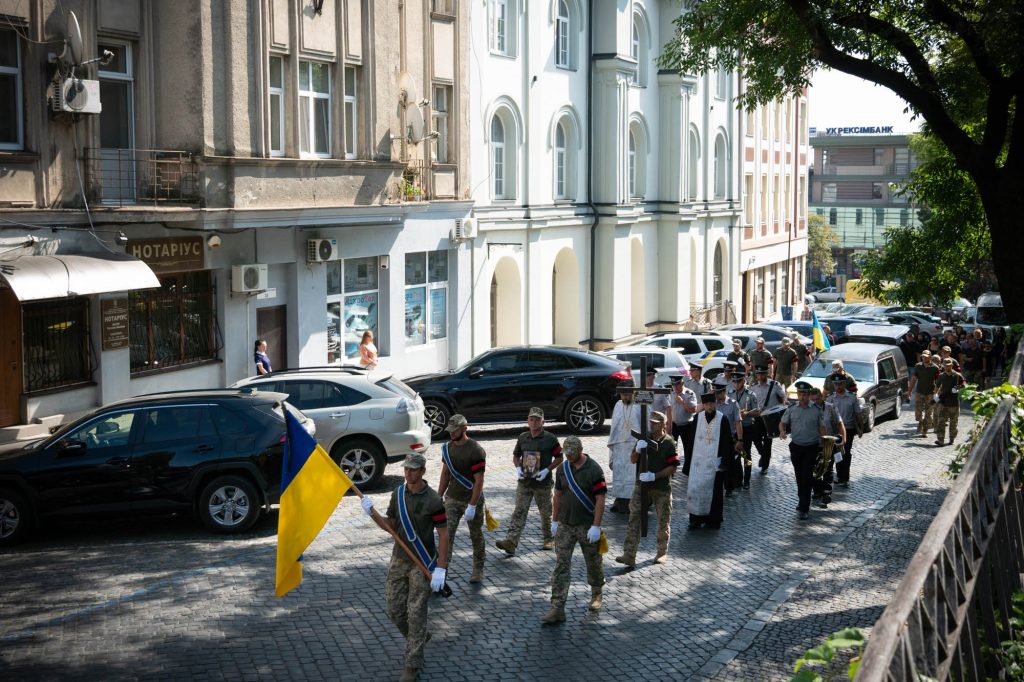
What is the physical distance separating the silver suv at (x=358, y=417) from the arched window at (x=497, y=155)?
51.4ft

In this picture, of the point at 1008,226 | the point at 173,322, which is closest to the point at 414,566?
the point at 1008,226

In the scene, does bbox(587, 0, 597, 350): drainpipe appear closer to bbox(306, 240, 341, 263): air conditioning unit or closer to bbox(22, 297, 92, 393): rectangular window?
bbox(306, 240, 341, 263): air conditioning unit

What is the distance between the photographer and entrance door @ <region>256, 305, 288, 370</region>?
75.3ft

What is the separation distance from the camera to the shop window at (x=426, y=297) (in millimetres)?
27625

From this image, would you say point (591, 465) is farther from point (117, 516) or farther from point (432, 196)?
point (432, 196)

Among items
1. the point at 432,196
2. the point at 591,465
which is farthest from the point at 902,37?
the point at 432,196

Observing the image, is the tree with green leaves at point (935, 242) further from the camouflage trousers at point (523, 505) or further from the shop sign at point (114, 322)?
the shop sign at point (114, 322)

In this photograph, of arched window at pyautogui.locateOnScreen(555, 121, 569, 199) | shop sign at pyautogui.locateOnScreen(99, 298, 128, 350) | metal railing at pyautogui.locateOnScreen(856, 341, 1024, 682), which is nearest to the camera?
metal railing at pyautogui.locateOnScreen(856, 341, 1024, 682)

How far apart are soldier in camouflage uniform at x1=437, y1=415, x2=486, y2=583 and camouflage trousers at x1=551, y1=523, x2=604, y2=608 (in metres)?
1.23

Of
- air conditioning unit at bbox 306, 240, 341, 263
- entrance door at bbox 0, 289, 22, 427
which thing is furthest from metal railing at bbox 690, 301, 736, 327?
entrance door at bbox 0, 289, 22, 427

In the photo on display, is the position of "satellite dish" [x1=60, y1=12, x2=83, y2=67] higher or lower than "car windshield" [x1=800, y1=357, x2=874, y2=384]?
higher

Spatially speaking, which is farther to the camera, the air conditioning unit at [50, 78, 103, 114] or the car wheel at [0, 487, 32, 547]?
the air conditioning unit at [50, 78, 103, 114]

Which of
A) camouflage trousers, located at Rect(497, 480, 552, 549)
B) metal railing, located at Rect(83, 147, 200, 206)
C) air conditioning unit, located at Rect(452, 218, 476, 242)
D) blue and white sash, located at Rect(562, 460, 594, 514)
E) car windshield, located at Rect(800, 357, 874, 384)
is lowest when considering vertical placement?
camouflage trousers, located at Rect(497, 480, 552, 549)

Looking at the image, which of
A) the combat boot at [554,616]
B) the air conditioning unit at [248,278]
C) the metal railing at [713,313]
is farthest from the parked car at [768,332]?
the combat boot at [554,616]
